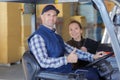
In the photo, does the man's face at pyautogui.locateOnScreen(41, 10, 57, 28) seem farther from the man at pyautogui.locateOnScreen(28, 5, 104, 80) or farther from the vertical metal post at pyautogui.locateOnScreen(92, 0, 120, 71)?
the vertical metal post at pyautogui.locateOnScreen(92, 0, 120, 71)

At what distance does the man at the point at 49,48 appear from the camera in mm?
3910

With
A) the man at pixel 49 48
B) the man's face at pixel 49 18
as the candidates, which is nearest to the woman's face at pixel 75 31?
the man at pixel 49 48

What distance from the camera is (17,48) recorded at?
34.4ft

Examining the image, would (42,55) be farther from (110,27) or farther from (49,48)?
(110,27)

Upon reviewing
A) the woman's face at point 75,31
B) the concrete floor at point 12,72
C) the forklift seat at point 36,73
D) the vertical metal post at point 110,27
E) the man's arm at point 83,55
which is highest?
the vertical metal post at point 110,27

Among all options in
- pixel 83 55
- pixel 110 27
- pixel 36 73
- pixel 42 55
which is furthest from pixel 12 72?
pixel 110 27

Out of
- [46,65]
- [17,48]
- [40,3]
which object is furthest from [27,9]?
[17,48]

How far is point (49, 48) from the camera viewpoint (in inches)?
158

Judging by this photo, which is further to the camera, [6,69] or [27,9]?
[6,69]

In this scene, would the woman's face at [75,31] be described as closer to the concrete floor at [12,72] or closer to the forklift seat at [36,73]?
the forklift seat at [36,73]

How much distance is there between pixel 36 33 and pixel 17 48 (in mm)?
6554

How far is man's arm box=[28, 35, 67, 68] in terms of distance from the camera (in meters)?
3.90

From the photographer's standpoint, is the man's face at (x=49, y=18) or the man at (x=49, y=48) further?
the man's face at (x=49, y=18)

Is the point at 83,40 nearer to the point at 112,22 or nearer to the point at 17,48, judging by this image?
the point at 112,22
